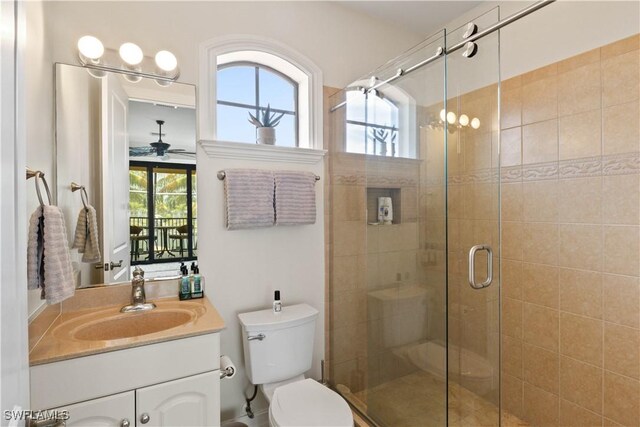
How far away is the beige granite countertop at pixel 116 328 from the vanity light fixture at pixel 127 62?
45.4 inches

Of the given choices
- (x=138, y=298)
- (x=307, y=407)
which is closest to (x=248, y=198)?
(x=138, y=298)

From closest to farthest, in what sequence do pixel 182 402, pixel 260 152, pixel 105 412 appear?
pixel 105 412, pixel 182 402, pixel 260 152

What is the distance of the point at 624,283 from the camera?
5.34ft

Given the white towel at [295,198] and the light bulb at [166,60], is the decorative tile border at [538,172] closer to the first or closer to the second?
the white towel at [295,198]

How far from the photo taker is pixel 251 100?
214cm

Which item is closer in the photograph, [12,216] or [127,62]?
[12,216]

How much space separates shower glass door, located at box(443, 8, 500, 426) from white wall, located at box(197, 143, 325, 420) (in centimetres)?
90

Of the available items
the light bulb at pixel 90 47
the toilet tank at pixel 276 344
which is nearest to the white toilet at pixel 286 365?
the toilet tank at pixel 276 344

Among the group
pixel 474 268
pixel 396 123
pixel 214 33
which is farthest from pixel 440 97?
pixel 214 33

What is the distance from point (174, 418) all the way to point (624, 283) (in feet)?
6.98

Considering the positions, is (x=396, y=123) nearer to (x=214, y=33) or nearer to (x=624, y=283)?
(x=214, y=33)

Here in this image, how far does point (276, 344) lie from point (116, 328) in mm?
771

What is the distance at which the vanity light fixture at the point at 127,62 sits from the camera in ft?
5.21

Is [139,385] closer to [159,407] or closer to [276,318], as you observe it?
[159,407]
